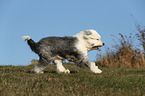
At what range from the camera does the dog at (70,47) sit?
24.7ft

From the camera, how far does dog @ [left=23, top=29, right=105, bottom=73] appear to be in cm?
754

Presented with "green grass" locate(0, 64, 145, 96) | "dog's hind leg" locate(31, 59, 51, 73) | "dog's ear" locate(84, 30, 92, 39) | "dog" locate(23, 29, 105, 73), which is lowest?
"green grass" locate(0, 64, 145, 96)

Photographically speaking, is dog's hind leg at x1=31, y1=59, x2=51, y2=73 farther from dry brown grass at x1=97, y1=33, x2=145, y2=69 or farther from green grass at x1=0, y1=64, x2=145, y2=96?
dry brown grass at x1=97, y1=33, x2=145, y2=69

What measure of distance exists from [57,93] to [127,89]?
88.6 inches

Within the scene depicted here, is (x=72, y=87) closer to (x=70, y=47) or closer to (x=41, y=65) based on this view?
(x=70, y=47)

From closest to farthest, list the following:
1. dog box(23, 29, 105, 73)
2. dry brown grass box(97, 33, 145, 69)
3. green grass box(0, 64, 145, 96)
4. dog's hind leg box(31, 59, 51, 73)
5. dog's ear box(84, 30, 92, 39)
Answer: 1. green grass box(0, 64, 145, 96)
2. dog box(23, 29, 105, 73)
3. dog's ear box(84, 30, 92, 39)
4. dog's hind leg box(31, 59, 51, 73)
5. dry brown grass box(97, 33, 145, 69)

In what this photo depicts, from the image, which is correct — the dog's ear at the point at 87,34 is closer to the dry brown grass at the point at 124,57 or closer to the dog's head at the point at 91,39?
the dog's head at the point at 91,39

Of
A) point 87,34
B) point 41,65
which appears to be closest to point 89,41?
point 87,34

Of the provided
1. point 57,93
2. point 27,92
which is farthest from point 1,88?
point 57,93

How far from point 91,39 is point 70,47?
2.95 ft

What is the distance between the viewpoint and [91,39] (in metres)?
7.71

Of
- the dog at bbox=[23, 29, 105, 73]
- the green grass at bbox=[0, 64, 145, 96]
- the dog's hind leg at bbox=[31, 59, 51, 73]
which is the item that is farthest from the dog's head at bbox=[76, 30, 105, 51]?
the dog's hind leg at bbox=[31, 59, 51, 73]

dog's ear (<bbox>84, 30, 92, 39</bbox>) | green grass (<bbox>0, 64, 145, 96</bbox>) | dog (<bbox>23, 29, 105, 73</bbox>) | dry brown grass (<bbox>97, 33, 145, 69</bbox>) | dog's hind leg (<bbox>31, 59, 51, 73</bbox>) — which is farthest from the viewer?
dry brown grass (<bbox>97, 33, 145, 69</bbox>)

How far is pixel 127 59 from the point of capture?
1381cm
